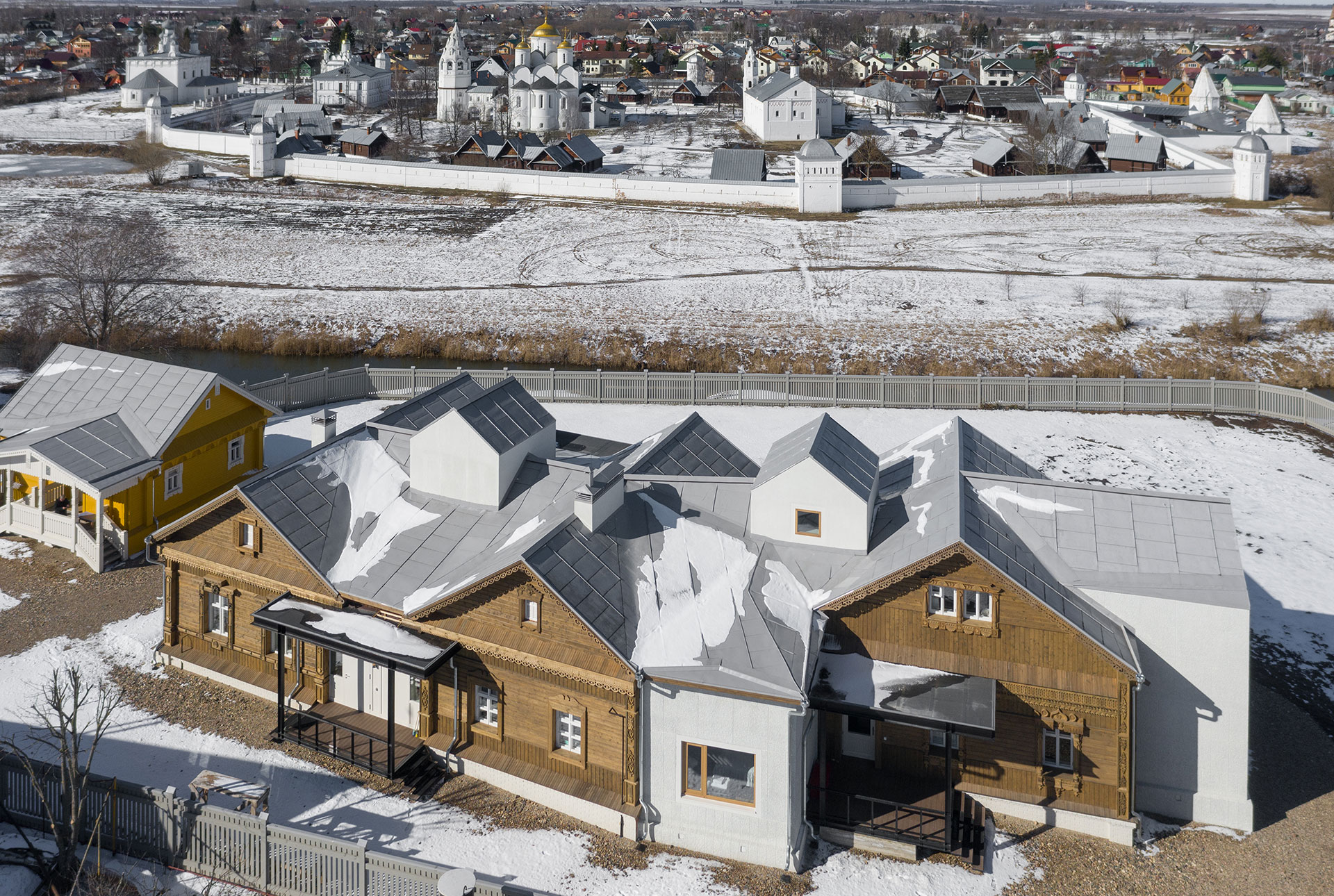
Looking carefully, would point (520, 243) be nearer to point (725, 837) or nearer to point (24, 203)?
point (24, 203)

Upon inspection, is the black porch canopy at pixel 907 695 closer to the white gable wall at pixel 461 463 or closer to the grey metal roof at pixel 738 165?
the white gable wall at pixel 461 463

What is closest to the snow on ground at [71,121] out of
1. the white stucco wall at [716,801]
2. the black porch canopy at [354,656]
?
the black porch canopy at [354,656]

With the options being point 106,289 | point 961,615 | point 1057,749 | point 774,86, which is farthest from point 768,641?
point 774,86

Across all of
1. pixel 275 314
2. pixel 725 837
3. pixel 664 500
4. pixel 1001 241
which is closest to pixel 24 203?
pixel 275 314

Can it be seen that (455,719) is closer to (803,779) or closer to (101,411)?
(803,779)

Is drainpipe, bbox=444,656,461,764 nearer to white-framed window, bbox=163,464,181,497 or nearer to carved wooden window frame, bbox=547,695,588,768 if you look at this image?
carved wooden window frame, bbox=547,695,588,768

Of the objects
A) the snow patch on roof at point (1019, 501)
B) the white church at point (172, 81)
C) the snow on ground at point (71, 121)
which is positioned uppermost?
the white church at point (172, 81)
